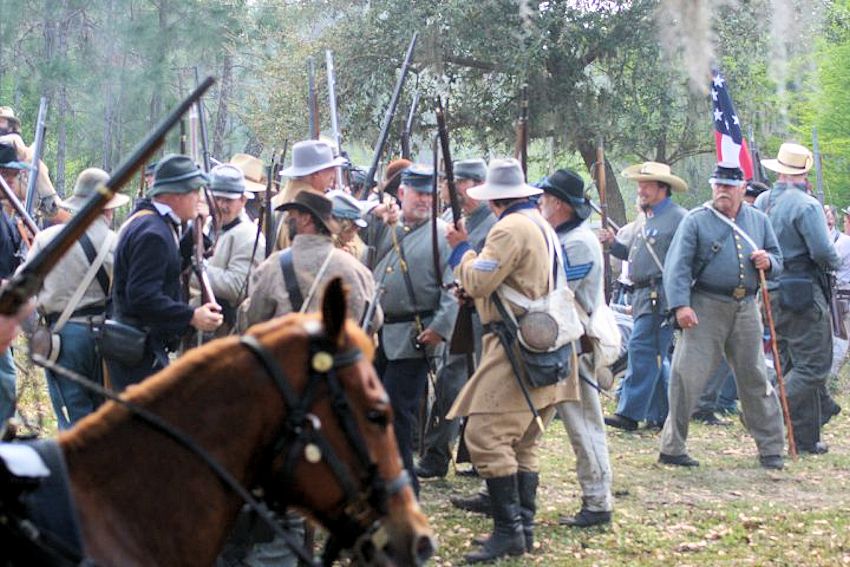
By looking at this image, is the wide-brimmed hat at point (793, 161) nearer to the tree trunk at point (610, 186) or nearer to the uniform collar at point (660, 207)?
the uniform collar at point (660, 207)

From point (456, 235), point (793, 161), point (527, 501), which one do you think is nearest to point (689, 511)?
point (527, 501)

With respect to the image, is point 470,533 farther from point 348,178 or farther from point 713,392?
point 713,392

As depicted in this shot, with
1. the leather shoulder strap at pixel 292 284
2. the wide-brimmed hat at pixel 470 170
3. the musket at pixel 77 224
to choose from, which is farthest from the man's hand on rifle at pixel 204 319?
the musket at pixel 77 224

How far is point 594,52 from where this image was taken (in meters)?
22.7

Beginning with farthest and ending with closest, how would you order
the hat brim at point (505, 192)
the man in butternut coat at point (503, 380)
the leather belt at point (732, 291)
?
the leather belt at point (732, 291), the hat brim at point (505, 192), the man in butternut coat at point (503, 380)

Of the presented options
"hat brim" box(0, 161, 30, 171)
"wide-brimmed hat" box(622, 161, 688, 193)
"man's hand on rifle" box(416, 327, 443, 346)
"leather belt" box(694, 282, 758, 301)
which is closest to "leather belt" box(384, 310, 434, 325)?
"man's hand on rifle" box(416, 327, 443, 346)

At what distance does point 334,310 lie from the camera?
3.58 m

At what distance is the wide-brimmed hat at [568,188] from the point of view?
8.77m

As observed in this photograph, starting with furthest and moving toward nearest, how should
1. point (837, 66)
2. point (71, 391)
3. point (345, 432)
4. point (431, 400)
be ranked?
point (837, 66) < point (431, 400) < point (71, 391) < point (345, 432)

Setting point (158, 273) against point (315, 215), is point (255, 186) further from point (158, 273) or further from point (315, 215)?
point (158, 273)

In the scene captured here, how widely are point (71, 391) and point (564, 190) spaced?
3409mm

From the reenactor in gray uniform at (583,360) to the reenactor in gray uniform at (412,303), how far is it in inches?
31.5

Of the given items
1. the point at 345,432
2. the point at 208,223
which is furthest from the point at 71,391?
the point at 345,432

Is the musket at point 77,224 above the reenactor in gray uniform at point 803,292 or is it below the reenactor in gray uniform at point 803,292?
above
